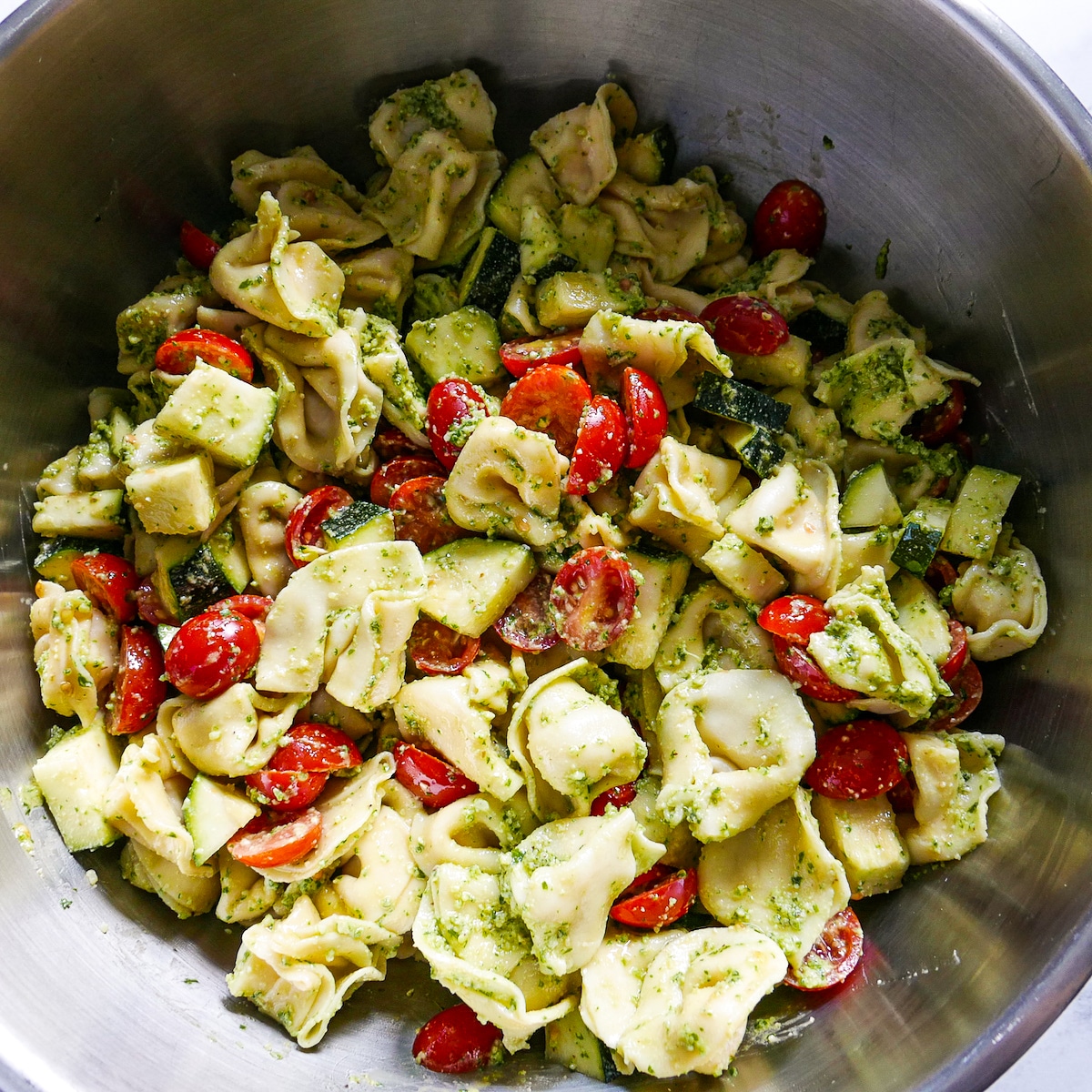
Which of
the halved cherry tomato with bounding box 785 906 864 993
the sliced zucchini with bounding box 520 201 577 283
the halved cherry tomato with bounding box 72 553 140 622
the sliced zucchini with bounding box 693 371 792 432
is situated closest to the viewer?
the halved cherry tomato with bounding box 785 906 864 993

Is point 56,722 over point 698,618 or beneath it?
beneath

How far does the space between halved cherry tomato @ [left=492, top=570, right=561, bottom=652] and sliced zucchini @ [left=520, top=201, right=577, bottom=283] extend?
129cm

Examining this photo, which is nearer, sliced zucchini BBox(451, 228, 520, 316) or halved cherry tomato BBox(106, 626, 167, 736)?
halved cherry tomato BBox(106, 626, 167, 736)

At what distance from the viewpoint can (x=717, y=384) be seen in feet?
12.5

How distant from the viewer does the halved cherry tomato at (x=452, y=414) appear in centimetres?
377

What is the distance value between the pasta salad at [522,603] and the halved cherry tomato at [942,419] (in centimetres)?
2

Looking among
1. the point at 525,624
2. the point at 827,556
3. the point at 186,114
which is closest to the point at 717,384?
the point at 827,556

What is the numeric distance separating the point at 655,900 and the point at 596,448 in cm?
170

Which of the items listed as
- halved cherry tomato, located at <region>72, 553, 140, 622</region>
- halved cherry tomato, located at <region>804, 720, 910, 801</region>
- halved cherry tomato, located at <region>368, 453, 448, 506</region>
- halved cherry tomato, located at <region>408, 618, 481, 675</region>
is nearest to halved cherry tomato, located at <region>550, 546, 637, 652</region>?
halved cherry tomato, located at <region>408, 618, 481, 675</region>

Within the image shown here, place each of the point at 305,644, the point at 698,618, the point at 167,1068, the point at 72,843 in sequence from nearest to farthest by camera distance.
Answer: the point at 167,1068 → the point at 72,843 → the point at 305,644 → the point at 698,618

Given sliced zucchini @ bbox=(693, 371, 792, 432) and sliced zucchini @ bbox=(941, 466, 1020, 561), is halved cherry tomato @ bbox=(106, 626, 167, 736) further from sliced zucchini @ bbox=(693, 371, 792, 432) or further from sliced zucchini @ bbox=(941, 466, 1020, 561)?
sliced zucchini @ bbox=(941, 466, 1020, 561)

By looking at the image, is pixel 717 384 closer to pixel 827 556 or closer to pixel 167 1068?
pixel 827 556

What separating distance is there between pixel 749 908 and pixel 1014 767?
3.66ft

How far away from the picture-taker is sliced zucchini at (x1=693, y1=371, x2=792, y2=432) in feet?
12.4
